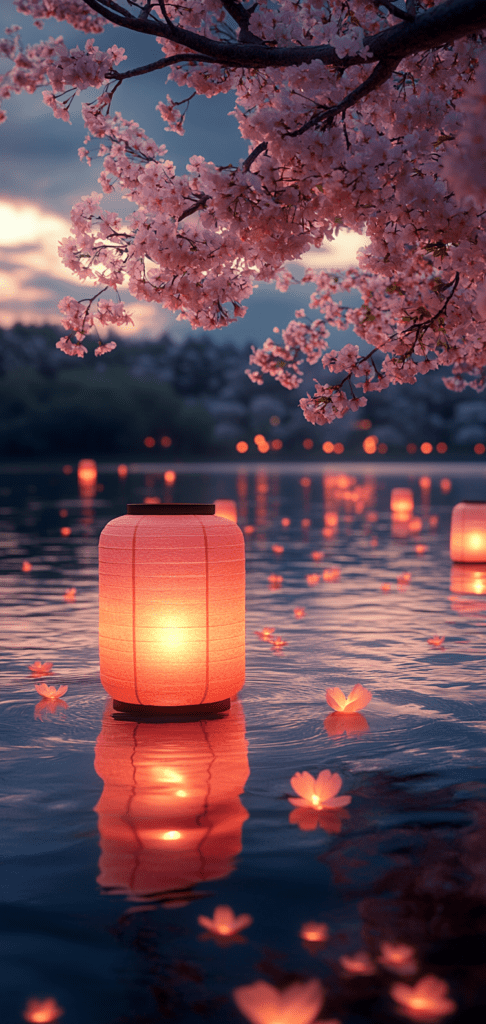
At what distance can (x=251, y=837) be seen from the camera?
455 centimetres

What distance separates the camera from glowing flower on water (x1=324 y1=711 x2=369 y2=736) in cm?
638

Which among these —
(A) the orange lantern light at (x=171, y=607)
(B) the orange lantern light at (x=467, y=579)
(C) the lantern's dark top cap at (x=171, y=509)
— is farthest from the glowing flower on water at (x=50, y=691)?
(B) the orange lantern light at (x=467, y=579)

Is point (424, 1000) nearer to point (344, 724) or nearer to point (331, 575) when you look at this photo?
point (344, 724)

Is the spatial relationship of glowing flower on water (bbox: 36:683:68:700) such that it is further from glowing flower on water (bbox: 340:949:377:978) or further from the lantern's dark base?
glowing flower on water (bbox: 340:949:377:978)

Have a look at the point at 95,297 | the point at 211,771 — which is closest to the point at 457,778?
the point at 211,771

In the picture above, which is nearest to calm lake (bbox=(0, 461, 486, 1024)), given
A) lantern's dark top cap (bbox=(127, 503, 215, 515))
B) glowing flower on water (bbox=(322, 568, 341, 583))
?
lantern's dark top cap (bbox=(127, 503, 215, 515))

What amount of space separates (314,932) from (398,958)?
1.13 ft

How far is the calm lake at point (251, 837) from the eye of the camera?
10.9 feet

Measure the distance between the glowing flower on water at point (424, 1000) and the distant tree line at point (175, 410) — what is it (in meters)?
132

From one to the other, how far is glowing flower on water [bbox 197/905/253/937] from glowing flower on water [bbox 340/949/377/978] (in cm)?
43

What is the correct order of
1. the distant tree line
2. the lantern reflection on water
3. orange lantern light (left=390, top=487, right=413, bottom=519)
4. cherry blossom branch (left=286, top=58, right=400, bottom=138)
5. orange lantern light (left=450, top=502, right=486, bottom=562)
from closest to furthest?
the lantern reflection on water → cherry blossom branch (left=286, top=58, right=400, bottom=138) → orange lantern light (left=450, top=502, right=486, bottom=562) → orange lantern light (left=390, top=487, right=413, bottom=519) → the distant tree line

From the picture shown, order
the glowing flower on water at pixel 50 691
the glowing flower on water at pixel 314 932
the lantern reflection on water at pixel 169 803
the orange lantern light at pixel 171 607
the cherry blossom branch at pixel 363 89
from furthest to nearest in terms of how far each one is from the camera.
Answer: the glowing flower on water at pixel 50 691
the orange lantern light at pixel 171 607
the cherry blossom branch at pixel 363 89
the lantern reflection on water at pixel 169 803
the glowing flower on water at pixel 314 932

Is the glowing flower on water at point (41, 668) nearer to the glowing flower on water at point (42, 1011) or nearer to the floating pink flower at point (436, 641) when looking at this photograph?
the floating pink flower at point (436, 641)

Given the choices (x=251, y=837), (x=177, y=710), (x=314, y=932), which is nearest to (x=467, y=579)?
(x=177, y=710)
